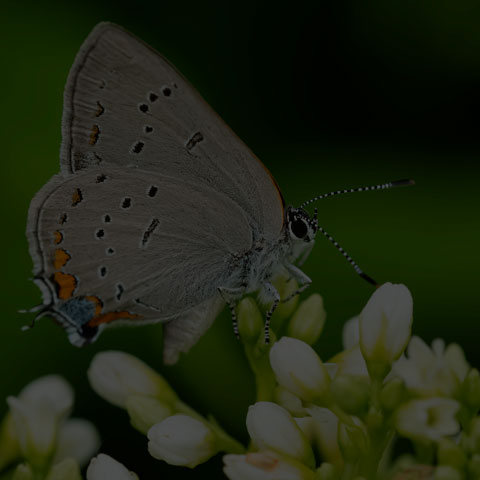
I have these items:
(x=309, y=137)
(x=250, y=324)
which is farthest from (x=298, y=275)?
(x=309, y=137)

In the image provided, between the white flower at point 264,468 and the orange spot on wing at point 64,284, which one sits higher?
the orange spot on wing at point 64,284

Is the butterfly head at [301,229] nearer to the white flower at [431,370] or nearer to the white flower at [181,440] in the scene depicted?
the white flower at [431,370]

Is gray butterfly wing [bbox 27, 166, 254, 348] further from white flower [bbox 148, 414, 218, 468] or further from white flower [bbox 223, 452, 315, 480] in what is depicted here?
white flower [bbox 223, 452, 315, 480]

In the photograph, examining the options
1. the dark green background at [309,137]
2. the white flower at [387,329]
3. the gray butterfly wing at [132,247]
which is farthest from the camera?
the dark green background at [309,137]

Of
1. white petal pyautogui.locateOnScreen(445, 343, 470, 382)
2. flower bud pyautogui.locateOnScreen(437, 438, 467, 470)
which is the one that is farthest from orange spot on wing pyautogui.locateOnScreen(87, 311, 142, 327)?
flower bud pyautogui.locateOnScreen(437, 438, 467, 470)

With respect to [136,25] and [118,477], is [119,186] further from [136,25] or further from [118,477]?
[136,25]

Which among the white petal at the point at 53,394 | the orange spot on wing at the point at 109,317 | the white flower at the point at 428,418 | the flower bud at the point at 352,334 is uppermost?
the white flower at the point at 428,418

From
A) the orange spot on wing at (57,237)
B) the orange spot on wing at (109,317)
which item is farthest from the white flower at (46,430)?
the orange spot on wing at (57,237)

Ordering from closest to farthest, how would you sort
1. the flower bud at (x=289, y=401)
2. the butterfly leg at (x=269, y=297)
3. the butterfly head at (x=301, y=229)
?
the flower bud at (x=289, y=401) < the butterfly leg at (x=269, y=297) < the butterfly head at (x=301, y=229)
